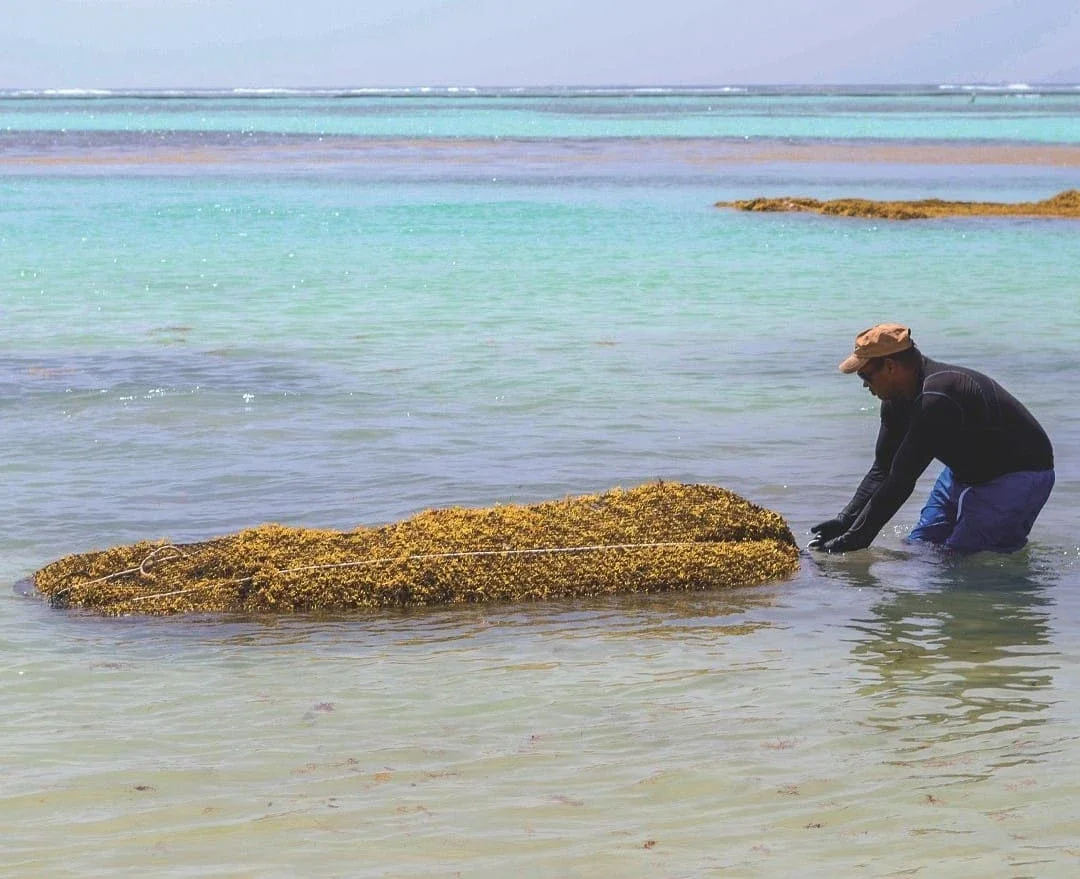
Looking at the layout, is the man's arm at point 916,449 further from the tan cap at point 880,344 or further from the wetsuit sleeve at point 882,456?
the tan cap at point 880,344

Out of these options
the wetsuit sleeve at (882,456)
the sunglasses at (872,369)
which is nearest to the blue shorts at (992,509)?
the wetsuit sleeve at (882,456)

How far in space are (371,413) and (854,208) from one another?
19222mm

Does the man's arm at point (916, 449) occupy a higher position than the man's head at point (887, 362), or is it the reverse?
the man's head at point (887, 362)

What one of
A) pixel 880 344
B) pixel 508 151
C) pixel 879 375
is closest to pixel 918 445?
pixel 879 375

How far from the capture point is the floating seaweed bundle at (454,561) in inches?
273

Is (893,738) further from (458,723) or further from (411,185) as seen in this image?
(411,185)

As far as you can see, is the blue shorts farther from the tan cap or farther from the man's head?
the tan cap

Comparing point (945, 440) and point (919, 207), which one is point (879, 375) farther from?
point (919, 207)

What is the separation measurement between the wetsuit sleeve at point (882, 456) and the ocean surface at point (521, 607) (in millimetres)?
405

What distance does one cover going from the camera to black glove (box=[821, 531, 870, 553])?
7141 mm

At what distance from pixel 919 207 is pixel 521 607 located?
79.7 feet

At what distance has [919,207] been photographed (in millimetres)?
29672

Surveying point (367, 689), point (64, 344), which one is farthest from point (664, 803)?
point (64, 344)

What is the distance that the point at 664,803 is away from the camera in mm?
4965
